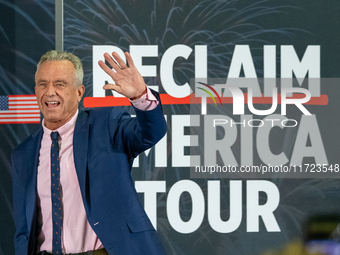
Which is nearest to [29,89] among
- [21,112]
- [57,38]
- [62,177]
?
[21,112]

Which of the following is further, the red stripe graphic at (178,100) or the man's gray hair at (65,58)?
the red stripe graphic at (178,100)

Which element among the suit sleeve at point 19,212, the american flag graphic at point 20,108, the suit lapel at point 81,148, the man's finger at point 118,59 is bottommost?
the suit sleeve at point 19,212

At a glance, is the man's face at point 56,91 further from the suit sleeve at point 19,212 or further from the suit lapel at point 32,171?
the suit sleeve at point 19,212

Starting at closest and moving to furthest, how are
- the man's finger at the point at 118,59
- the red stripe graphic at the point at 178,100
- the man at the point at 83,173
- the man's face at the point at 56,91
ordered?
the man's finger at the point at 118,59 → the man at the point at 83,173 → the man's face at the point at 56,91 → the red stripe graphic at the point at 178,100

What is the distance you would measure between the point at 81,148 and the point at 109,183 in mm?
208

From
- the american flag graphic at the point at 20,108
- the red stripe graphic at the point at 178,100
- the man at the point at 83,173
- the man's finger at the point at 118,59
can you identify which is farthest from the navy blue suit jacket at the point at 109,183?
the american flag graphic at the point at 20,108

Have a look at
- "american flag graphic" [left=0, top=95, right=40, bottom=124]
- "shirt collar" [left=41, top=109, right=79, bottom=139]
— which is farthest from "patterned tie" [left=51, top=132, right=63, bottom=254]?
"american flag graphic" [left=0, top=95, right=40, bottom=124]

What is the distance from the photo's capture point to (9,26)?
2.92m

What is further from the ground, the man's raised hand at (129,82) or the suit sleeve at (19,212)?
the man's raised hand at (129,82)

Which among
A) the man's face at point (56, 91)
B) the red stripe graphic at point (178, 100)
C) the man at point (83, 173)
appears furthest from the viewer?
the red stripe graphic at point (178, 100)

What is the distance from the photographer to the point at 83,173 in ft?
5.25

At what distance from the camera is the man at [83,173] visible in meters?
1.56

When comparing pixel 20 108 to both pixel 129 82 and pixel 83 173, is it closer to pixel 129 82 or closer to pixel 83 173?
pixel 83 173

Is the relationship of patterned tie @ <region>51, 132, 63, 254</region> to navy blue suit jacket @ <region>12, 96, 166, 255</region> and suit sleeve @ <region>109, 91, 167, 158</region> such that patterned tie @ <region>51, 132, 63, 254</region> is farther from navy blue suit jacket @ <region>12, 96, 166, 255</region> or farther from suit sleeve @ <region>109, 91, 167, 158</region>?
suit sleeve @ <region>109, 91, 167, 158</region>
